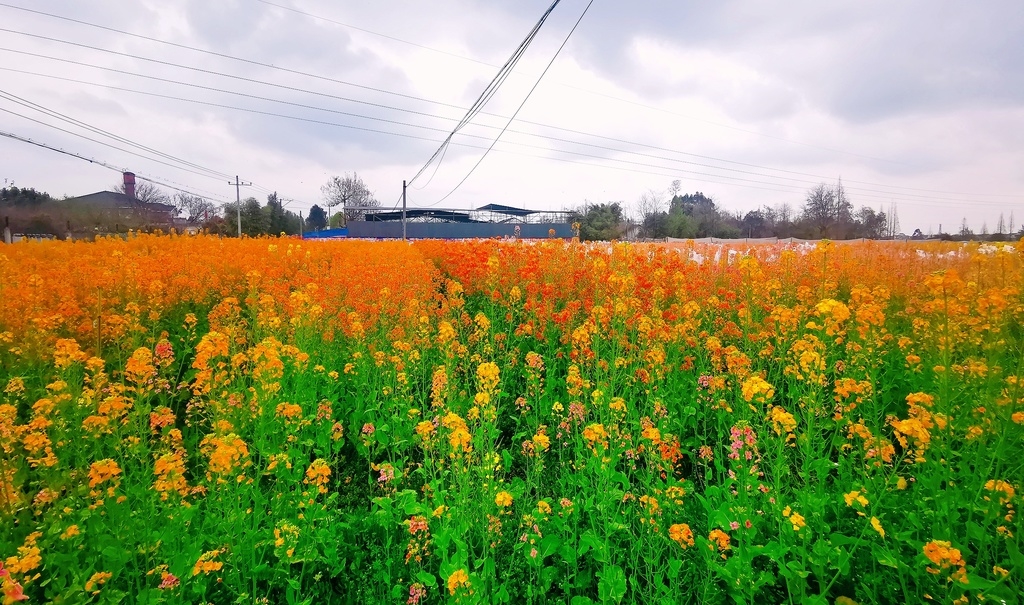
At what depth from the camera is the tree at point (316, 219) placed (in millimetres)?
69675

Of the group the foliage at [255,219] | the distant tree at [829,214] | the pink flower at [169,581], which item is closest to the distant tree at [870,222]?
the distant tree at [829,214]

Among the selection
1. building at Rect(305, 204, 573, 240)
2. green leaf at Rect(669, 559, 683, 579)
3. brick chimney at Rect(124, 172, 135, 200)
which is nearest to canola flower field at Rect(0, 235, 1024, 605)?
green leaf at Rect(669, 559, 683, 579)

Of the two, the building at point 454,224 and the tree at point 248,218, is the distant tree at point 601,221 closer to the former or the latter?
the building at point 454,224

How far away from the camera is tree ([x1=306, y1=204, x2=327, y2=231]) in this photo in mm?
69675

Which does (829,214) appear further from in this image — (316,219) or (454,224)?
(316,219)

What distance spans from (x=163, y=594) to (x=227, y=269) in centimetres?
677

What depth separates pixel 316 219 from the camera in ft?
233

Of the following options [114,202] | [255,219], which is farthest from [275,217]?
[114,202]

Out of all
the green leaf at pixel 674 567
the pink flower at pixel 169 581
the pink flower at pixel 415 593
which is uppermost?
the pink flower at pixel 169 581

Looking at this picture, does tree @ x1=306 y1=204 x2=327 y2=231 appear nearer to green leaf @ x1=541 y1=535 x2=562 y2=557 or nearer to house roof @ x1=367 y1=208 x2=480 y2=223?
house roof @ x1=367 y1=208 x2=480 y2=223

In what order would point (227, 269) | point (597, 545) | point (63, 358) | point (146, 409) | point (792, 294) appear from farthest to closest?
point (227, 269)
point (792, 294)
point (63, 358)
point (146, 409)
point (597, 545)

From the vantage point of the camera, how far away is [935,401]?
248 cm

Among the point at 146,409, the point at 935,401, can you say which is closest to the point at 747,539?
the point at 935,401

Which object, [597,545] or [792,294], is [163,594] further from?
[792,294]
